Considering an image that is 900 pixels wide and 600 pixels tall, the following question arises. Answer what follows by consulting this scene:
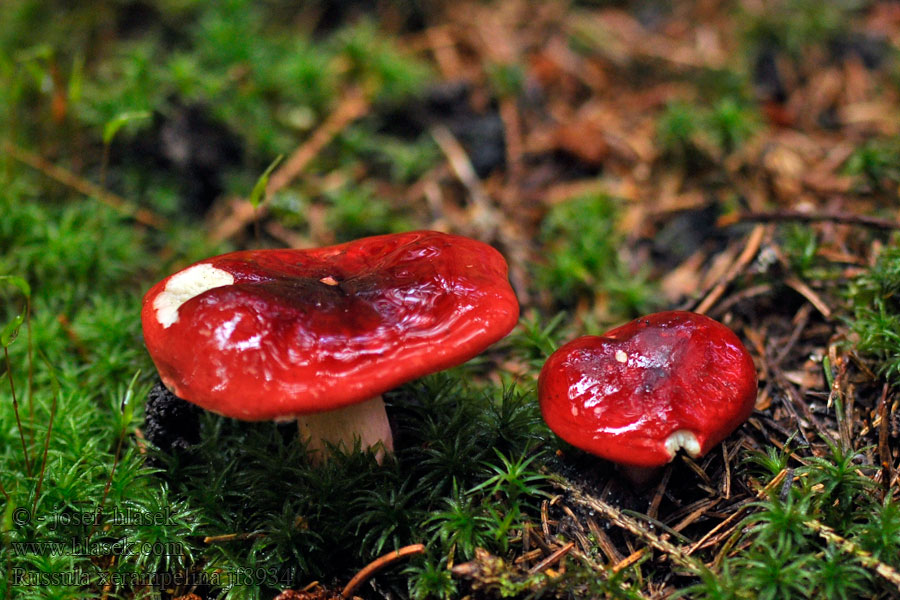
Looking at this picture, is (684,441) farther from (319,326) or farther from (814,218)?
(814,218)

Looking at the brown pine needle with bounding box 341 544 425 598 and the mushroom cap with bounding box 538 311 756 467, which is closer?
the mushroom cap with bounding box 538 311 756 467

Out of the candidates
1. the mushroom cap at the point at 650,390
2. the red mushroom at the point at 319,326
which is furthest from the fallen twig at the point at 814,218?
the red mushroom at the point at 319,326

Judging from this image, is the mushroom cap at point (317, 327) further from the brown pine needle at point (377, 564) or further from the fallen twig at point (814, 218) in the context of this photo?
the fallen twig at point (814, 218)

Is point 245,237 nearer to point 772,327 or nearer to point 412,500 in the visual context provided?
point 412,500

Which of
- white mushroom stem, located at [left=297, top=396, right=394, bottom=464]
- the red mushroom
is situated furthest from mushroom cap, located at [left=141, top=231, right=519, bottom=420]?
white mushroom stem, located at [left=297, top=396, right=394, bottom=464]

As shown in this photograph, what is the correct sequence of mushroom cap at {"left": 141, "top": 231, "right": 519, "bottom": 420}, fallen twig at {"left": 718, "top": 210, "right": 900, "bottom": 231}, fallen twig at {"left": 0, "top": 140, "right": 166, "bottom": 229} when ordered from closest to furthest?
mushroom cap at {"left": 141, "top": 231, "right": 519, "bottom": 420} → fallen twig at {"left": 718, "top": 210, "right": 900, "bottom": 231} → fallen twig at {"left": 0, "top": 140, "right": 166, "bottom": 229}

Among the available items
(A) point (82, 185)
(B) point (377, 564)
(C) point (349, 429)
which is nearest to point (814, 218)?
(C) point (349, 429)

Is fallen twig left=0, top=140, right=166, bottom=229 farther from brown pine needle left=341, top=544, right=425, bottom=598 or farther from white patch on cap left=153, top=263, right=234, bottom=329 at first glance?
brown pine needle left=341, top=544, right=425, bottom=598

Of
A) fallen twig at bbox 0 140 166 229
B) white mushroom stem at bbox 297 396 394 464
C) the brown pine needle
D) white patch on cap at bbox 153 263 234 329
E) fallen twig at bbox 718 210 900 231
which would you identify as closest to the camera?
white patch on cap at bbox 153 263 234 329
